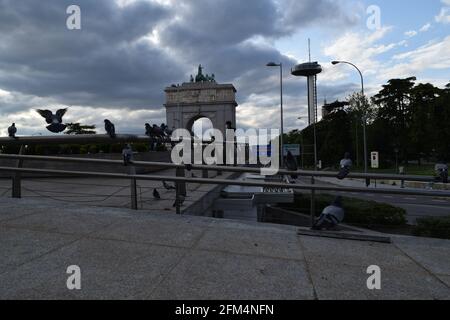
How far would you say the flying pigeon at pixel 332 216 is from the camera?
4805 mm

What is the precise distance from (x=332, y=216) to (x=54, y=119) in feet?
12.6

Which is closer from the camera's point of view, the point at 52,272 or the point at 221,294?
the point at 221,294

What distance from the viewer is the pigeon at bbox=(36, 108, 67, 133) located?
4.50 metres

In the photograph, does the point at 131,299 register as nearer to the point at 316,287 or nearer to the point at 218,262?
the point at 218,262

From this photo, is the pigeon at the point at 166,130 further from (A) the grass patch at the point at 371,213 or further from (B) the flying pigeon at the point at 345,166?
(A) the grass patch at the point at 371,213

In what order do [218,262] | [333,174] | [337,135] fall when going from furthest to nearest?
[337,135] < [333,174] < [218,262]

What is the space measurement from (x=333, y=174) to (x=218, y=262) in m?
2.13

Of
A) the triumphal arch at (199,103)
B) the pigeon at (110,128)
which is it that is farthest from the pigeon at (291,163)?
the triumphal arch at (199,103)

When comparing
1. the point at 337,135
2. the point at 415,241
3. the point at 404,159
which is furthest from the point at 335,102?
the point at 415,241

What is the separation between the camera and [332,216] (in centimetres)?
480

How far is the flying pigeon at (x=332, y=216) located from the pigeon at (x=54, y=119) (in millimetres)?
3642

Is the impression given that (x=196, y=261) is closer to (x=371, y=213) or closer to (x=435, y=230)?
(x=435, y=230)

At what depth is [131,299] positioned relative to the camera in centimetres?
286
